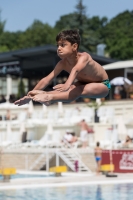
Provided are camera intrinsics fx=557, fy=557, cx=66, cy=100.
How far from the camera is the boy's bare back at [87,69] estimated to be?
23.7ft

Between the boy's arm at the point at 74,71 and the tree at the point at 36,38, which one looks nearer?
the boy's arm at the point at 74,71

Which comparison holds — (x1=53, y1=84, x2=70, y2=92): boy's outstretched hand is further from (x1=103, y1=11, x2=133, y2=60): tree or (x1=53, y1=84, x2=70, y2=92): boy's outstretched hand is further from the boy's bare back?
(x1=103, y1=11, x2=133, y2=60): tree

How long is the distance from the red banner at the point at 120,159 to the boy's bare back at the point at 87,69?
53.1 feet

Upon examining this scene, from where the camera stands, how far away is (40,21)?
319 feet

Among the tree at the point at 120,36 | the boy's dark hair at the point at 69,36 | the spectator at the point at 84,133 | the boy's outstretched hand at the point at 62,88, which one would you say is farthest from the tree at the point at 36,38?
the boy's outstretched hand at the point at 62,88

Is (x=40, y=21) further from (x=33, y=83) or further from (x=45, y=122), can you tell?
(x=45, y=122)

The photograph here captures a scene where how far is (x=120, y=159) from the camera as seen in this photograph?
24.0m

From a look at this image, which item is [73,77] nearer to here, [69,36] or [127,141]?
[69,36]

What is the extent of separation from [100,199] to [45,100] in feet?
36.0

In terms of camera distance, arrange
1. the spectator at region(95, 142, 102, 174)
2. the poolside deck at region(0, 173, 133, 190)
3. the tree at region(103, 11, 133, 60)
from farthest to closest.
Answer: the tree at region(103, 11, 133, 60) < the spectator at region(95, 142, 102, 174) < the poolside deck at region(0, 173, 133, 190)

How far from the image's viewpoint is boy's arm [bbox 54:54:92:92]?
6.81 meters

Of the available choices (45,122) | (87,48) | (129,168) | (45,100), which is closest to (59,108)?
(45,122)

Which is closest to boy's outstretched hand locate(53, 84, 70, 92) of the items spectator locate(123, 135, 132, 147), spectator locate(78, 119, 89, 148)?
spectator locate(123, 135, 132, 147)

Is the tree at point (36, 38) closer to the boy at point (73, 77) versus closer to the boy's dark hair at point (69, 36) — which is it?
the boy at point (73, 77)
